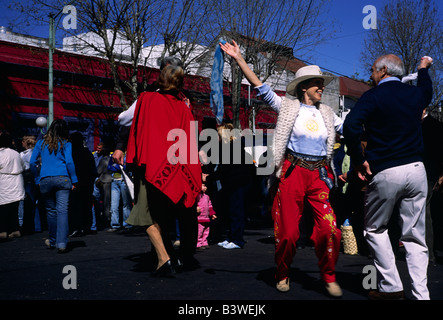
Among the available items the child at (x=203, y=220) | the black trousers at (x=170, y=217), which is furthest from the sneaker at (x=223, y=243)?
the black trousers at (x=170, y=217)

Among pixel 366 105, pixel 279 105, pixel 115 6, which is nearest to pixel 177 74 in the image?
pixel 279 105

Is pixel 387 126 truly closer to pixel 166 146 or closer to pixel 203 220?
pixel 166 146

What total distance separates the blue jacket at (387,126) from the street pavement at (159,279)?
1184 millimetres

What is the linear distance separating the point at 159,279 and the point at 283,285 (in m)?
1.21

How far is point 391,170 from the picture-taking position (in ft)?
→ 12.6

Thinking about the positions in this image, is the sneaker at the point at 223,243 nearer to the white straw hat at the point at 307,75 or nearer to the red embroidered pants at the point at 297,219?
the red embroidered pants at the point at 297,219

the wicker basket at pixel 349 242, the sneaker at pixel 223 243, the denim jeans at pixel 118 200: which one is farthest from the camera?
the denim jeans at pixel 118 200

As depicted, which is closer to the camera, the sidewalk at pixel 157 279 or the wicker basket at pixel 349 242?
the sidewalk at pixel 157 279

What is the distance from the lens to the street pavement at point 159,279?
4113mm

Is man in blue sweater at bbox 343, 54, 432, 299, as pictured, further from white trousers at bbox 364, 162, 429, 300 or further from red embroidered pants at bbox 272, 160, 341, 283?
red embroidered pants at bbox 272, 160, 341, 283

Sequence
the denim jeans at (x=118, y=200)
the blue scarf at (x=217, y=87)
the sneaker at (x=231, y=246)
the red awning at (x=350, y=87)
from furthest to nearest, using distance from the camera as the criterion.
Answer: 1. the red awning at (x=350, y=87)
2. the denim jeans at (x=118, y=200)
3. the sneaker at (x=231, y=246)
4. the blue scarf at (x=217, y=87)

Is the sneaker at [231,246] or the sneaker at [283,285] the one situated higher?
the sneaker at [283,285]

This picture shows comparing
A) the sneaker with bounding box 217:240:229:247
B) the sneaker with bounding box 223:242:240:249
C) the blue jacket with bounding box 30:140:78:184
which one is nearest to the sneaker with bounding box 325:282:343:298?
the sneaker with bounding box 223:242:240:249

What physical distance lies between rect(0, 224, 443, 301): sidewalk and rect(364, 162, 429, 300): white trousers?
41cm
